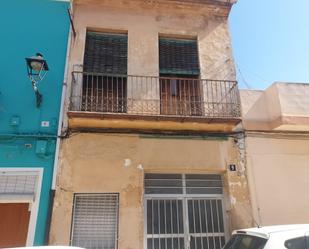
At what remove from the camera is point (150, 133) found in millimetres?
7105

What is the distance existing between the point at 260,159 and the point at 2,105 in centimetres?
623

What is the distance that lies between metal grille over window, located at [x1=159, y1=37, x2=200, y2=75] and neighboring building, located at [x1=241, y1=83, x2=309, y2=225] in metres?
1.61

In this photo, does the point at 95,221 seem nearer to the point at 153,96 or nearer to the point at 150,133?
the point at 150,133

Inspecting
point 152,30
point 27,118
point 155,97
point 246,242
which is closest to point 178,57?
point 152,30

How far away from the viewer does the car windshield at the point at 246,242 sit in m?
3.77

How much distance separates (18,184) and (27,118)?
1.49 metres

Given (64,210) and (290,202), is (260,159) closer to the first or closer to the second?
(290,202)

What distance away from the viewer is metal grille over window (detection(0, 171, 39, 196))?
6355mm

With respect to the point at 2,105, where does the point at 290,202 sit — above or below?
below

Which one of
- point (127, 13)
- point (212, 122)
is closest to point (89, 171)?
point (212, 122)

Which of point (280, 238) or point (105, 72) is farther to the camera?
point (105, 72)

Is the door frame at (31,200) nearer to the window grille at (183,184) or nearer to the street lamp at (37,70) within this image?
the street lamp at (37,70)

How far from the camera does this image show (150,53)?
26.3ft

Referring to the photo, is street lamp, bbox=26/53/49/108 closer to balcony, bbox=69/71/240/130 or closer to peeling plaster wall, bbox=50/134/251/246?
balcony, bbox=69/71/240/130
